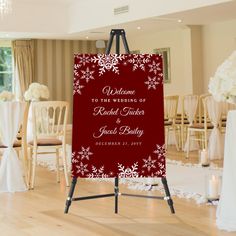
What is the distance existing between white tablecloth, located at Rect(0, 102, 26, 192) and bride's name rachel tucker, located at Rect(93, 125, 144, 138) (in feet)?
6.55

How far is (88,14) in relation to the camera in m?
13.0

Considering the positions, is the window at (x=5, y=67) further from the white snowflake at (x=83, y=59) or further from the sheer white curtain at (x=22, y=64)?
the white snowflake at (x=83, y=59)

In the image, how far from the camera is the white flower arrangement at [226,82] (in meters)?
4.43

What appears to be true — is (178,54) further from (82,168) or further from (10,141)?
(82,168)

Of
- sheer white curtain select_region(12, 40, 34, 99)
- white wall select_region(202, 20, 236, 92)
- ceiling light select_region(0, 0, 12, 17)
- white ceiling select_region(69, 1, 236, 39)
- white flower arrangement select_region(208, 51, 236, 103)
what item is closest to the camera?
white flower arrangement select_region(208, 51, 236, 103)

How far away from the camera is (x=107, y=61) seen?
16.4 ft

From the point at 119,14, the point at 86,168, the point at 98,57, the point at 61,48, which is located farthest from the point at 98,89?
the point at 61,48

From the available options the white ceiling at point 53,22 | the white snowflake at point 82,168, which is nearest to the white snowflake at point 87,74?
the white snowflake at point 82,168

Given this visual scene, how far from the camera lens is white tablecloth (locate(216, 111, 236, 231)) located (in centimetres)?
454

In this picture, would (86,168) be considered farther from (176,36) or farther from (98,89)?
(176,36)

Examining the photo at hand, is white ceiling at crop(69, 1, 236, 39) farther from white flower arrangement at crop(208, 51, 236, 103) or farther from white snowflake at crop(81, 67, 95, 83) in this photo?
white flower arrangement at crop(208, 51, 236, 103)

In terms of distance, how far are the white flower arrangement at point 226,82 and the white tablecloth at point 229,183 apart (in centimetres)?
15

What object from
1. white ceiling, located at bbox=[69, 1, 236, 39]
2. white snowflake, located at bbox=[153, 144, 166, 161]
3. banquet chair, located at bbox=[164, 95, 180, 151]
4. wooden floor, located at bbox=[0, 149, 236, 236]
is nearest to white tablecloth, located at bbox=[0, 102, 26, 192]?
wooden floor, located at bbox=[0, 149, 236, 236]

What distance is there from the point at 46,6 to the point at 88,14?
3.86 feet
